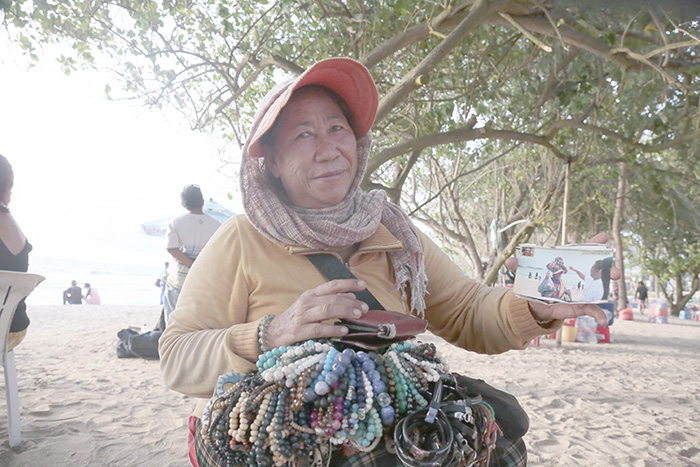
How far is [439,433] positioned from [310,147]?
108 cm

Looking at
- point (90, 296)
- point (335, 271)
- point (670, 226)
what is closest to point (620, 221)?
point (670, 226)

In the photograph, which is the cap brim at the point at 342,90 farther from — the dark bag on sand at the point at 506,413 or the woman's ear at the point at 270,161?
the dark bag on sand at the point at 506,413

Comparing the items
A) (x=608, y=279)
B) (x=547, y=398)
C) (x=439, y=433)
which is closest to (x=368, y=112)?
(x=608, y=279)

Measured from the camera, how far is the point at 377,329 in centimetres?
134

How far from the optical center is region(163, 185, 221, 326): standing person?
4883 mm

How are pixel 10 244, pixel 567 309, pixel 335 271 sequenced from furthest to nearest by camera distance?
pixel 10 244, pixel 335 271, pixel 567 309

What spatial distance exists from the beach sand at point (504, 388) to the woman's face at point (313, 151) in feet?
7.06

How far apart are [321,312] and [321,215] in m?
0.54

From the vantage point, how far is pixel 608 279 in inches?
A: 51.7

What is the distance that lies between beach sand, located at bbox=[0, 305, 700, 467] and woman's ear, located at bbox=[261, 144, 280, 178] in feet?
6.92

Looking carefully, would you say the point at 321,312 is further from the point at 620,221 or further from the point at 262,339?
the point at 620,221

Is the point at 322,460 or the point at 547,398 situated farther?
the point at 547,398

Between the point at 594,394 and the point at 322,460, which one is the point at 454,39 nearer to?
the point at 322,460

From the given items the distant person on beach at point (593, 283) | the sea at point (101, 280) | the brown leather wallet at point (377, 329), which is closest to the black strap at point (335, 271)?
the brown leather wallet at point (377, 329)
